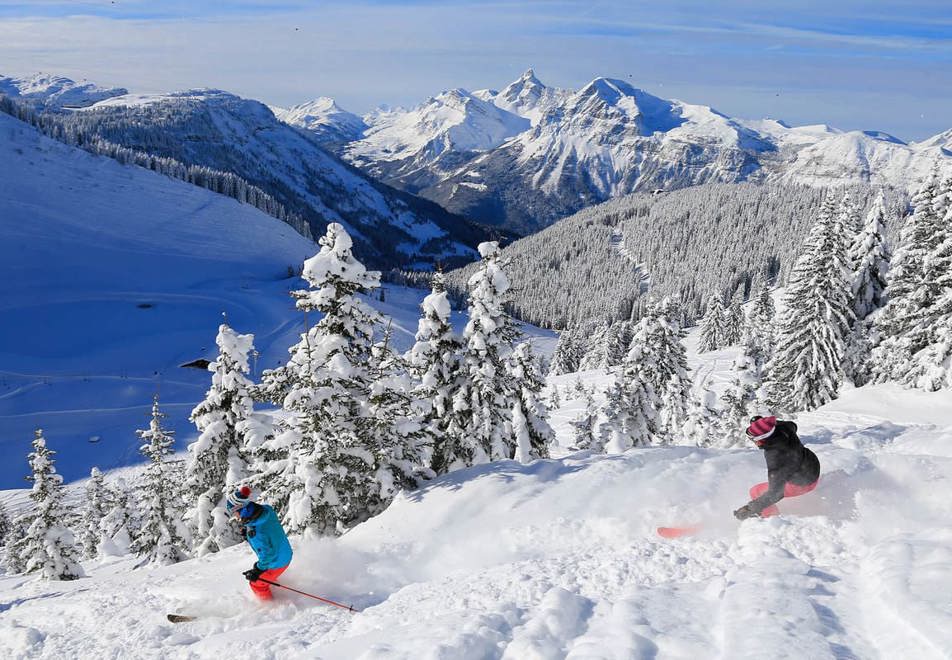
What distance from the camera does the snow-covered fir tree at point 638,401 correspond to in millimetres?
32594

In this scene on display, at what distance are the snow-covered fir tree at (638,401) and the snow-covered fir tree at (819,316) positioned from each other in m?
6.68

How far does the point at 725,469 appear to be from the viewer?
1067 cm

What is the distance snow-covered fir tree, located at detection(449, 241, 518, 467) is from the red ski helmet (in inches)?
423

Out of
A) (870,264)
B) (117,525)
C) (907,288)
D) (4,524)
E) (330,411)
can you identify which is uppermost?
(870,264)

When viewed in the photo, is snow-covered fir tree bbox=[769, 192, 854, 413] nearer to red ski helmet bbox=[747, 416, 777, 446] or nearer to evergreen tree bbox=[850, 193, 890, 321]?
evergreen tree bbox=[850, 193, 890, 321]

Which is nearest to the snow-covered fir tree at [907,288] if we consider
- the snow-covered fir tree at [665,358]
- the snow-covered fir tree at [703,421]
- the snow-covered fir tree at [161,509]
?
the snow-covered fir tree at [703,421]

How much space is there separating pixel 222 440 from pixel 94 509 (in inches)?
1465

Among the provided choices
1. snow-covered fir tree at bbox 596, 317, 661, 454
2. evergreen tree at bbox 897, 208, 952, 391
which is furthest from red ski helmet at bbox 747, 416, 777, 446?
snow-covered fir tree at bbox 596, 317, 661, 454

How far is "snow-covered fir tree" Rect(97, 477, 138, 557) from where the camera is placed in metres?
42.0

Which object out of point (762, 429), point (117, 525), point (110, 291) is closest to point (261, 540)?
point (762, 429)

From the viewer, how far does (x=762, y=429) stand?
352 inches

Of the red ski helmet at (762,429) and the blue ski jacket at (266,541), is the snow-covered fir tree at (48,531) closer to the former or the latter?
the blue ski jacket at (266,541)

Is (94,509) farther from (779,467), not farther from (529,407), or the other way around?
(779,467)

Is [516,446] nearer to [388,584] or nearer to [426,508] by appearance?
[426,508]
